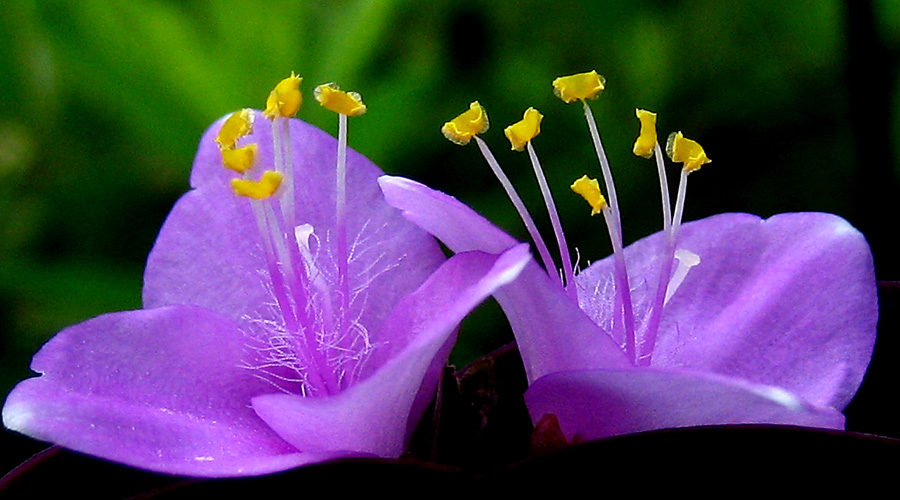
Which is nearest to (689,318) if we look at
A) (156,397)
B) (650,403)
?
(650,403)

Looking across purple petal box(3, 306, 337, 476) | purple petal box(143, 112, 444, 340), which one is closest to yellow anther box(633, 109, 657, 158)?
purple petal box(143, 112, 444, 340)

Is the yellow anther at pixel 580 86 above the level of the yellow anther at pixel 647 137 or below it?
above

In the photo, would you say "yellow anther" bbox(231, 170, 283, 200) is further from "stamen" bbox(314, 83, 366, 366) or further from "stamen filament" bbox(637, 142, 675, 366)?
"stamen filament" bbox(637, 142, 675, 366)

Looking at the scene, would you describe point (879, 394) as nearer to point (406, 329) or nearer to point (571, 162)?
point (406, 329)

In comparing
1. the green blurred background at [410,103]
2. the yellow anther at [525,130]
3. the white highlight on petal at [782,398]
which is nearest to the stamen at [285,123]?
the yellow anther at [525,130]

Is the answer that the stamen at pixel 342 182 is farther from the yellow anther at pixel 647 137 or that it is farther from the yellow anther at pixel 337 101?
the yellow anther at pixel 647 137

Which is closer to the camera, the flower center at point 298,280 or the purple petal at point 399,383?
the purple petal at point 399,383
